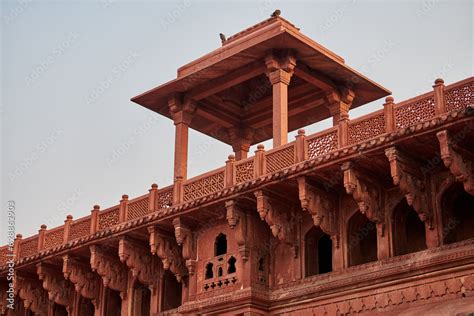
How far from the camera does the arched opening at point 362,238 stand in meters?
15.9

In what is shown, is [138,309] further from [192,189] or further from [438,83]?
[438,83]

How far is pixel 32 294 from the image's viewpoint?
70.2 feet

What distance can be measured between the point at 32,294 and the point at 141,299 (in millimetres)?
3211

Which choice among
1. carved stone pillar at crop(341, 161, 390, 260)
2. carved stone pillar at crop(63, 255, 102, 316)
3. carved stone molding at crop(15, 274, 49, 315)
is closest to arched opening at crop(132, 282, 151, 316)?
carved stone pillar at crop(63, 255, 102, 316)

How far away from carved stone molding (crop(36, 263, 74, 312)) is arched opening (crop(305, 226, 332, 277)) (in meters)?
6.54

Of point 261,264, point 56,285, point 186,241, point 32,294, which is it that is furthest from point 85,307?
point 261,264

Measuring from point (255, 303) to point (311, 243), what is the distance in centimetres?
147

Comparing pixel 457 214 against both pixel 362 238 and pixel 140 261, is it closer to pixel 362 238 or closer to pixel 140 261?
pixel 362 238

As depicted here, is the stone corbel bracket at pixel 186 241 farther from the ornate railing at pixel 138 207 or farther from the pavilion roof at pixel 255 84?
the pavilion roof at pixel 255 84

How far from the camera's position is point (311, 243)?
54.5ft

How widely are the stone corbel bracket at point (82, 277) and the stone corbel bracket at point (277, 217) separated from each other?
5305 millimetres

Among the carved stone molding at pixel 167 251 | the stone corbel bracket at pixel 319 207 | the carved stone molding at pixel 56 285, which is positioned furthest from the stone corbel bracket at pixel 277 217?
the carved stone molding at pixel 56 285

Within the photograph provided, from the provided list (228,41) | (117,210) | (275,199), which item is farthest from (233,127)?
(275,199)

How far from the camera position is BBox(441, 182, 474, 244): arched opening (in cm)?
1466
